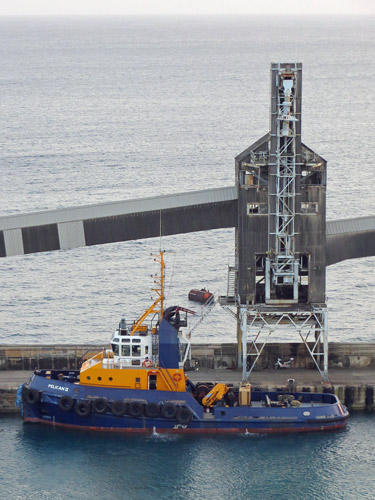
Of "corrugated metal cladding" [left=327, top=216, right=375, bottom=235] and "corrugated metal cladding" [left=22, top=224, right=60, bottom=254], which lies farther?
"corrugated metal cladding" [left=327, top=216, right=375, bottom=235]

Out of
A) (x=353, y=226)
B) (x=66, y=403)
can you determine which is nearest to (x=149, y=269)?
(x=353, y=226)

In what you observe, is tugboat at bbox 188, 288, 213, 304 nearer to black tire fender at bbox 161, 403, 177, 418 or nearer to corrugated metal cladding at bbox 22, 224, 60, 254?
corrugated metal cladding at bbox 22, 224, 60, 254

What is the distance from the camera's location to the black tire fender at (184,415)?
5547 cm

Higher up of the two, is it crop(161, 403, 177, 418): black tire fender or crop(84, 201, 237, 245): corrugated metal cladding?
crop(84, 201, 237, 245): corrugated metal cladding

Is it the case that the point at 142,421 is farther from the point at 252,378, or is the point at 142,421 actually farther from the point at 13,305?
the point at 13,305

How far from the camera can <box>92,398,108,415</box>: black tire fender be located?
183ft

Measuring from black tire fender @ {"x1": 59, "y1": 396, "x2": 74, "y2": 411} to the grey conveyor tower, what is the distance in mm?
9072

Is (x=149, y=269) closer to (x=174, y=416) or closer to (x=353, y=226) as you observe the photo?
(x=353, y=226)

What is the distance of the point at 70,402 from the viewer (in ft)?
184

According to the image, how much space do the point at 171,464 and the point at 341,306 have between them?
30191mm

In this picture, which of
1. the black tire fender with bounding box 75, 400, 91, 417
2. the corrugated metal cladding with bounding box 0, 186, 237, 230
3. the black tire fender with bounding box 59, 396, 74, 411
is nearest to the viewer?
the black tire fender with bounding box 75, 400, 91, 417

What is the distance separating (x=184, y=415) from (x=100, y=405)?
412 cm

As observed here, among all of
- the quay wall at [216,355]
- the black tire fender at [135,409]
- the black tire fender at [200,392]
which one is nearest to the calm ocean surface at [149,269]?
the black tire fender at [135,409]

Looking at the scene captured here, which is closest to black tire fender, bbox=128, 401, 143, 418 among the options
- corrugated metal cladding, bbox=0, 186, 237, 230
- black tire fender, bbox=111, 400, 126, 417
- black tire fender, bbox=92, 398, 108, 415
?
black tire fender, bbox=111, 400, 126, 417
